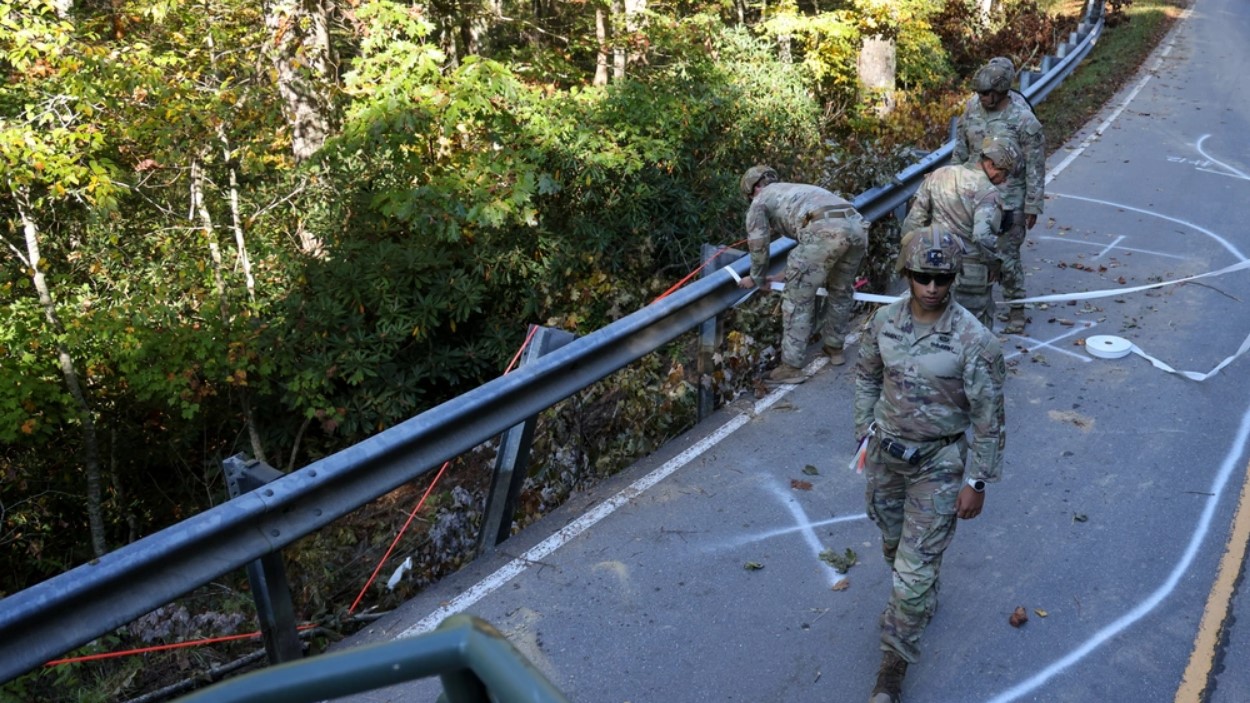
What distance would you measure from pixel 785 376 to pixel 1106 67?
19.7 meters

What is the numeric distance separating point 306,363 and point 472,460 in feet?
8.26

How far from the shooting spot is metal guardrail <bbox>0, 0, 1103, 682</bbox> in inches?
146

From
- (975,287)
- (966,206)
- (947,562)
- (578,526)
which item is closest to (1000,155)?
(966,206)

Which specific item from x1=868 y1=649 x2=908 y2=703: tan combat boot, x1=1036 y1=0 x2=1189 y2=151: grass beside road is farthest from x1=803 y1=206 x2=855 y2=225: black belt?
x1=1036 y1=0 x2=1189 y2=151: grass beside road

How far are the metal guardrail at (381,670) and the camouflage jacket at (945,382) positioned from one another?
3567mm

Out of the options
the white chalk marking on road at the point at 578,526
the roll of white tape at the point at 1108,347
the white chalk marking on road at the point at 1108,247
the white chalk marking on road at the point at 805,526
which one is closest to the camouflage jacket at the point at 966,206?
the roll of white tape at the point at 1108,347

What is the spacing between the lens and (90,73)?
9898 mm

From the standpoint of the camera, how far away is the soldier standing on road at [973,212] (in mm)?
7639

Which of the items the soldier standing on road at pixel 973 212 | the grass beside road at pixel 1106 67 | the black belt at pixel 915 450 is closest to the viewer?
the black belt at pixel 915 450

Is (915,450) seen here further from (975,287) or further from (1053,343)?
(1053,343)

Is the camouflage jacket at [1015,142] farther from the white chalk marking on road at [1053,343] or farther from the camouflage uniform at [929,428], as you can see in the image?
the camouflage uniform at [929,428]

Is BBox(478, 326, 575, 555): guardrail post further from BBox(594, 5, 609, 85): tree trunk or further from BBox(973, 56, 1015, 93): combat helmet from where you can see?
BBox(594, 5, 609, 85): tree trunk

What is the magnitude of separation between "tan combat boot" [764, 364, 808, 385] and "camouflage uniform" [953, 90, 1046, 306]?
2207 millimetres

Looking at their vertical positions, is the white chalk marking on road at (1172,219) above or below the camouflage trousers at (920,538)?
below
